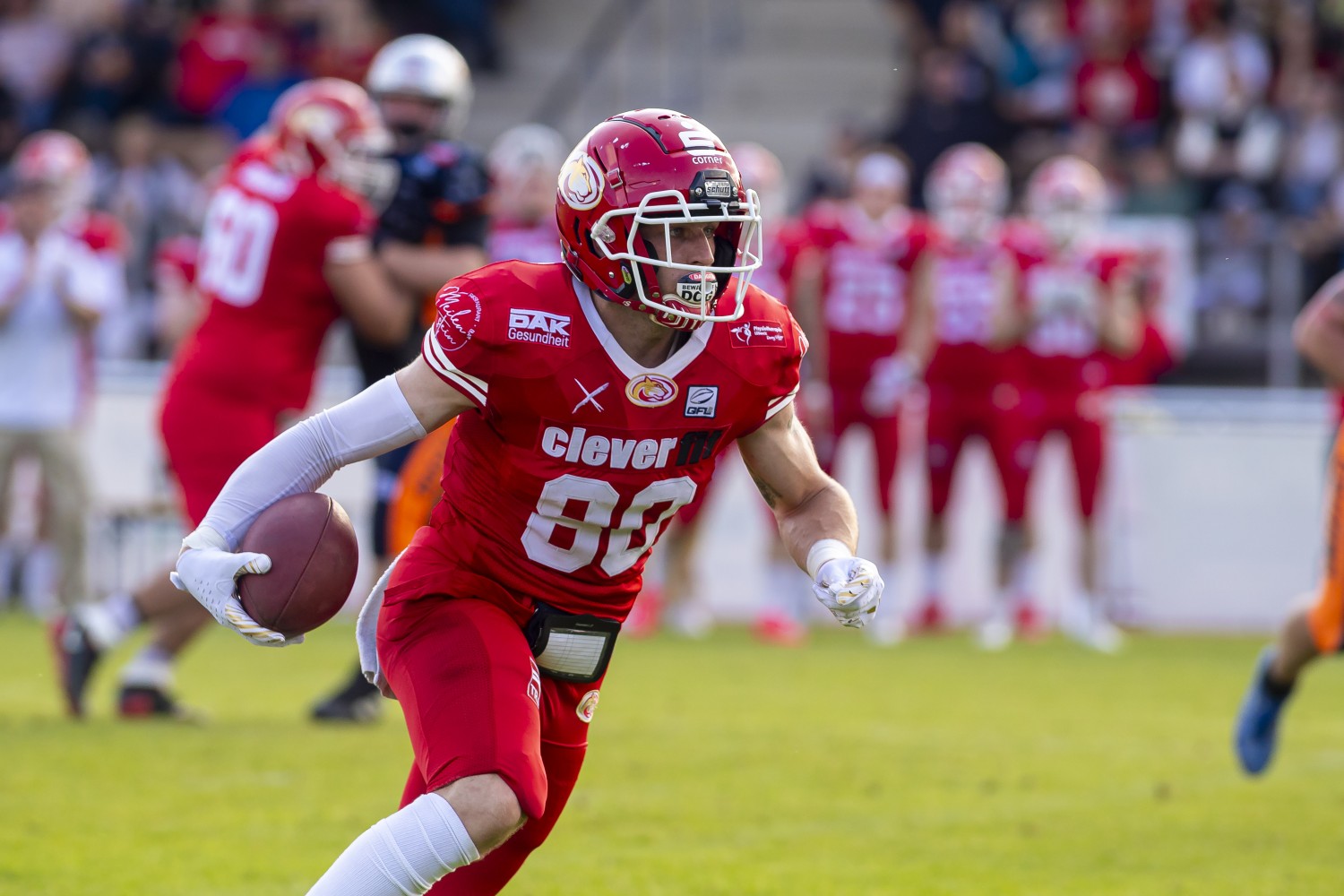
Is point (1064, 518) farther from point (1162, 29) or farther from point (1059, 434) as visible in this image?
point (1162, 29)

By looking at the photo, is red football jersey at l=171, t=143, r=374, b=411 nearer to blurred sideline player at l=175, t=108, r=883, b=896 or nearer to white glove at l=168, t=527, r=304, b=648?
blurred sideline player at l=175, t=108, r=883, b=896

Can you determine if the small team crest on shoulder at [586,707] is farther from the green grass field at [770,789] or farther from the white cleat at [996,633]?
the white cleat at [996,633]

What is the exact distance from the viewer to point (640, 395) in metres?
3.35

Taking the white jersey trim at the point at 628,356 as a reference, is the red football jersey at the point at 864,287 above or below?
below

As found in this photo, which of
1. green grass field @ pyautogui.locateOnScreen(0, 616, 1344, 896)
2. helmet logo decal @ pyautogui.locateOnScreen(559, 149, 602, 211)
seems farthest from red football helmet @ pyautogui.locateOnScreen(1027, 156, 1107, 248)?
helmet logo decal @ pyautogui.locateOnScreen(559, 149, 602, 211)

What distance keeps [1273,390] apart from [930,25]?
16.2 ft

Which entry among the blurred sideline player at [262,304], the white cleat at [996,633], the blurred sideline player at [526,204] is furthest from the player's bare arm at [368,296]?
the white cleat at [996,633]

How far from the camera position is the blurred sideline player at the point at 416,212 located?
663cm

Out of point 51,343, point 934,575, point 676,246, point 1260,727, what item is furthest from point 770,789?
point 51,343

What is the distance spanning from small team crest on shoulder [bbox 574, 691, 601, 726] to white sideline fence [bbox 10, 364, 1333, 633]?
6928mm

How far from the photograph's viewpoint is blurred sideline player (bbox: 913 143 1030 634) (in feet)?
33.7

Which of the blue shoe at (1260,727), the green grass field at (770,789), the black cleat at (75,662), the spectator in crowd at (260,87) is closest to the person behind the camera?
the green grass field at (770,789)

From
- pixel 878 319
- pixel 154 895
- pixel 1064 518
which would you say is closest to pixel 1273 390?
pixel 1064 518

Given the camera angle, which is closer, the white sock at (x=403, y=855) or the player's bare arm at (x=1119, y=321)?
the white sock at (x=403, y=855)
